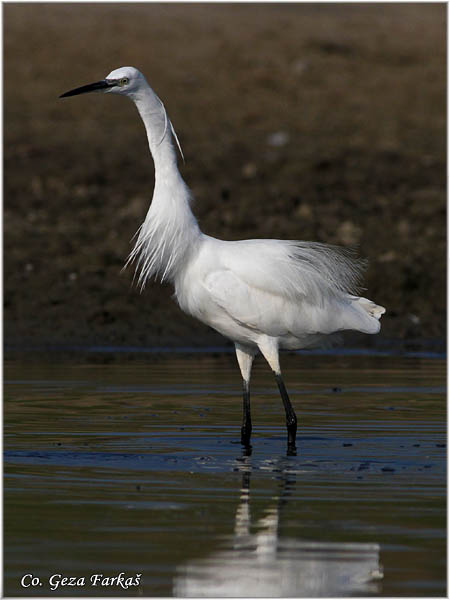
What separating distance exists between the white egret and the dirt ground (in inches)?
179

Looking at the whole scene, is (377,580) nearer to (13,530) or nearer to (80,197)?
(13,530)

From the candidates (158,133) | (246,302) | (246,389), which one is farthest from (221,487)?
(158,133)

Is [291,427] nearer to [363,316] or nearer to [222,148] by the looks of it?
[363,316]

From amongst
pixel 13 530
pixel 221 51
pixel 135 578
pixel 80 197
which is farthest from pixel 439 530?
pixel 221 51

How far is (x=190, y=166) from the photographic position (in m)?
18.3

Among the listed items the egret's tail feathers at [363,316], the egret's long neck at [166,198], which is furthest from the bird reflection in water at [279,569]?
the egret's tail feathers at [363,316]

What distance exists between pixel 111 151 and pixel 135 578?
48.3 ft

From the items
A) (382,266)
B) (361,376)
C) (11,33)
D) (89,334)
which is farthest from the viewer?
(11,33)

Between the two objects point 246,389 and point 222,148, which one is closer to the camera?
point 246,389

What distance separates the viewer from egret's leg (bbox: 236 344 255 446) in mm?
7859

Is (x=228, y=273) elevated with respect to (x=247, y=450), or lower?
elevated

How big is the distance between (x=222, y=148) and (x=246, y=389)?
11.6 metres

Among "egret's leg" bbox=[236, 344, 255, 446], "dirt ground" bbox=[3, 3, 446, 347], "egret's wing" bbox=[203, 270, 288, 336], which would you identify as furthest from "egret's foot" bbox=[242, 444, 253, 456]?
"dirt ground" bbox=[3, 3, 446, 347]

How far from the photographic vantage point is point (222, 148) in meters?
19.5
